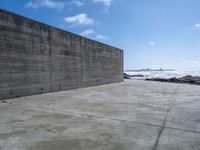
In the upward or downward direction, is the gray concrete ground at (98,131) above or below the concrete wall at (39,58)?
below

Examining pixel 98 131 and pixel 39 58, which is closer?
pixel 98 131

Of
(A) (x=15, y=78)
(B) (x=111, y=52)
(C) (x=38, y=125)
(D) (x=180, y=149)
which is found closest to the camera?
(D) (x=180, y=149)

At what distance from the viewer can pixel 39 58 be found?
283 inches

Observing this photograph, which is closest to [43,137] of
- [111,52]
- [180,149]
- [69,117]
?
[69,117]

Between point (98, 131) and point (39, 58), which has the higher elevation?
point (39, 58)

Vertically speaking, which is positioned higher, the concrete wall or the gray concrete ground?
the concrete wall

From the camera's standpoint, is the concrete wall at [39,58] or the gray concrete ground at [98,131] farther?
the concrete wall at [39,58]

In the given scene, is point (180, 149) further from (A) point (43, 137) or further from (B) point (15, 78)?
(B) point (15, 78)

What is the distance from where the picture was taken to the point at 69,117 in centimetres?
356

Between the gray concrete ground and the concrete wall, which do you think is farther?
the concrete wall

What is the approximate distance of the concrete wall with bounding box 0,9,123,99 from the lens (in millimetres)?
5918

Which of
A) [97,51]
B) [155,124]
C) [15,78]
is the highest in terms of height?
[97,51]

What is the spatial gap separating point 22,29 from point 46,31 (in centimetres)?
124

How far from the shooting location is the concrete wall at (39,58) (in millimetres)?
5918
